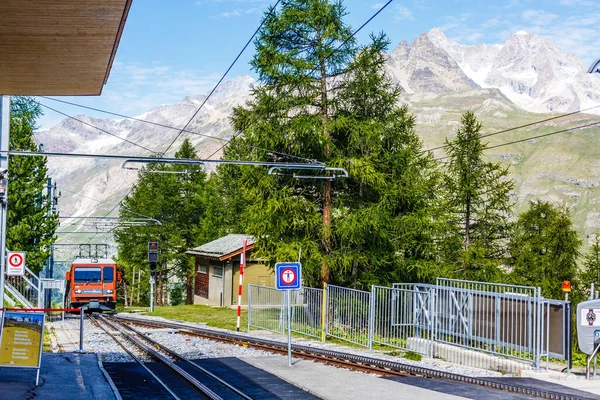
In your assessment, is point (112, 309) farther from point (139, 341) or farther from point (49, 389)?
point (49, 389)

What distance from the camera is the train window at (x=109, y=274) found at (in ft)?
128

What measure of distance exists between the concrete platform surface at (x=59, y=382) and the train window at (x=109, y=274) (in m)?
23.6

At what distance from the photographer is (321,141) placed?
1073 inches

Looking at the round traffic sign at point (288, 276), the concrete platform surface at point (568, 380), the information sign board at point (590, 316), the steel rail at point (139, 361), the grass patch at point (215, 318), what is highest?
the round traffic sign at point (288, 276)

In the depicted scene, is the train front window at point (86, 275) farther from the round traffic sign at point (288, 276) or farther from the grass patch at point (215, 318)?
the round traffic sign at point (288, 276)

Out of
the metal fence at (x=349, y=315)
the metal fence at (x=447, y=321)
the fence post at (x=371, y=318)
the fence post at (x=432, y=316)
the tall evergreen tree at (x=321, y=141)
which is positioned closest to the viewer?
the metal fence at (x=447, y=321)

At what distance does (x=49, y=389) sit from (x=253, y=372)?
4.35 metres

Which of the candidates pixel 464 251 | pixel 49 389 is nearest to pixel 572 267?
pixel 464 251

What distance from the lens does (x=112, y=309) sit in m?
38.9

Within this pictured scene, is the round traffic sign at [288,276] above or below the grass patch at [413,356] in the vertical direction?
above

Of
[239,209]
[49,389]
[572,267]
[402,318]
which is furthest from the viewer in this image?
[239,209]

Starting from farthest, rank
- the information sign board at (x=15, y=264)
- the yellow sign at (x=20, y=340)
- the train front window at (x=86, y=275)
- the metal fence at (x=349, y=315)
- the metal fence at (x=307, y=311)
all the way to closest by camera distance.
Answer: the train front window at (x=86, y=275) < the metal fence at (x=307, y=311) < the information sign board at (x=15, y=264) < the metal fence at (x=349, y=315) < the yellow sign at (x=20, y=340)

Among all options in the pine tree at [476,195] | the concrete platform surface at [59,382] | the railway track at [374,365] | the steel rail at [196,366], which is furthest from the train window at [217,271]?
the concrete platform surface at [59,382]

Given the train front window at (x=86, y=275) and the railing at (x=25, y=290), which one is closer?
the railing at (x=25, y=290)
